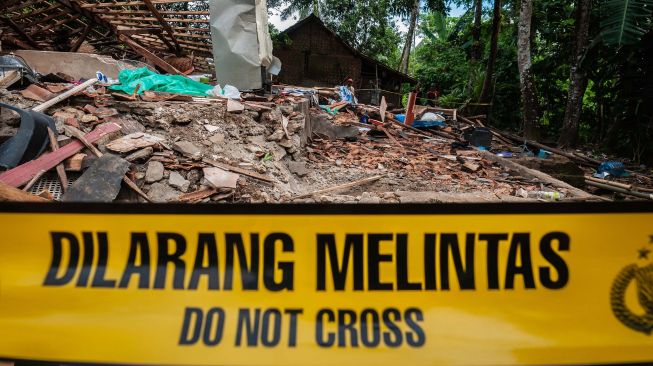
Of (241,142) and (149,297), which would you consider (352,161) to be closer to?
(241,142)

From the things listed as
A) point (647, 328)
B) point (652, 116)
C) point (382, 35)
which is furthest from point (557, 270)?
point (382, 35)

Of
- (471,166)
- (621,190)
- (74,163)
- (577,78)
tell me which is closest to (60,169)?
(74,163)

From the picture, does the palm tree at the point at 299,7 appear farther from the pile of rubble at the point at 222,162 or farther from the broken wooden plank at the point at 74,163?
the broken wooden plank at the point at 74,163

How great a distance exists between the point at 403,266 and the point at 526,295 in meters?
0.51

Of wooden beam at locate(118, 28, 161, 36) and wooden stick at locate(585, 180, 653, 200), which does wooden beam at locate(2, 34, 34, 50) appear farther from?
wooden stick at locate(585, 180, 653, 200)

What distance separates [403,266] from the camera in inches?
59.6

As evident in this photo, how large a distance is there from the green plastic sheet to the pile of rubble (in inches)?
18.8

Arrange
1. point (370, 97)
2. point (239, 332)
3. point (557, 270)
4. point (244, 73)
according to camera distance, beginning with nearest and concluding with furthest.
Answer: point (239, 332), point (557, 270), point (244, 73), point (370, 97)

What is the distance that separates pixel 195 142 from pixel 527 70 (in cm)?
1125

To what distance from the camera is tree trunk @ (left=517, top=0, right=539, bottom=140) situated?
11.8m

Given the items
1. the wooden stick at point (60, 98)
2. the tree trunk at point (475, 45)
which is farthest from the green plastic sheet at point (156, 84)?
the tree trunk at point (475, 45)

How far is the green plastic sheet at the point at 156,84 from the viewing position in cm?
689

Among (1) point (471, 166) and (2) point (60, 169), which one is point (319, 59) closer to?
(1) point (471, 166)

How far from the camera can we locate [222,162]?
5445mm
